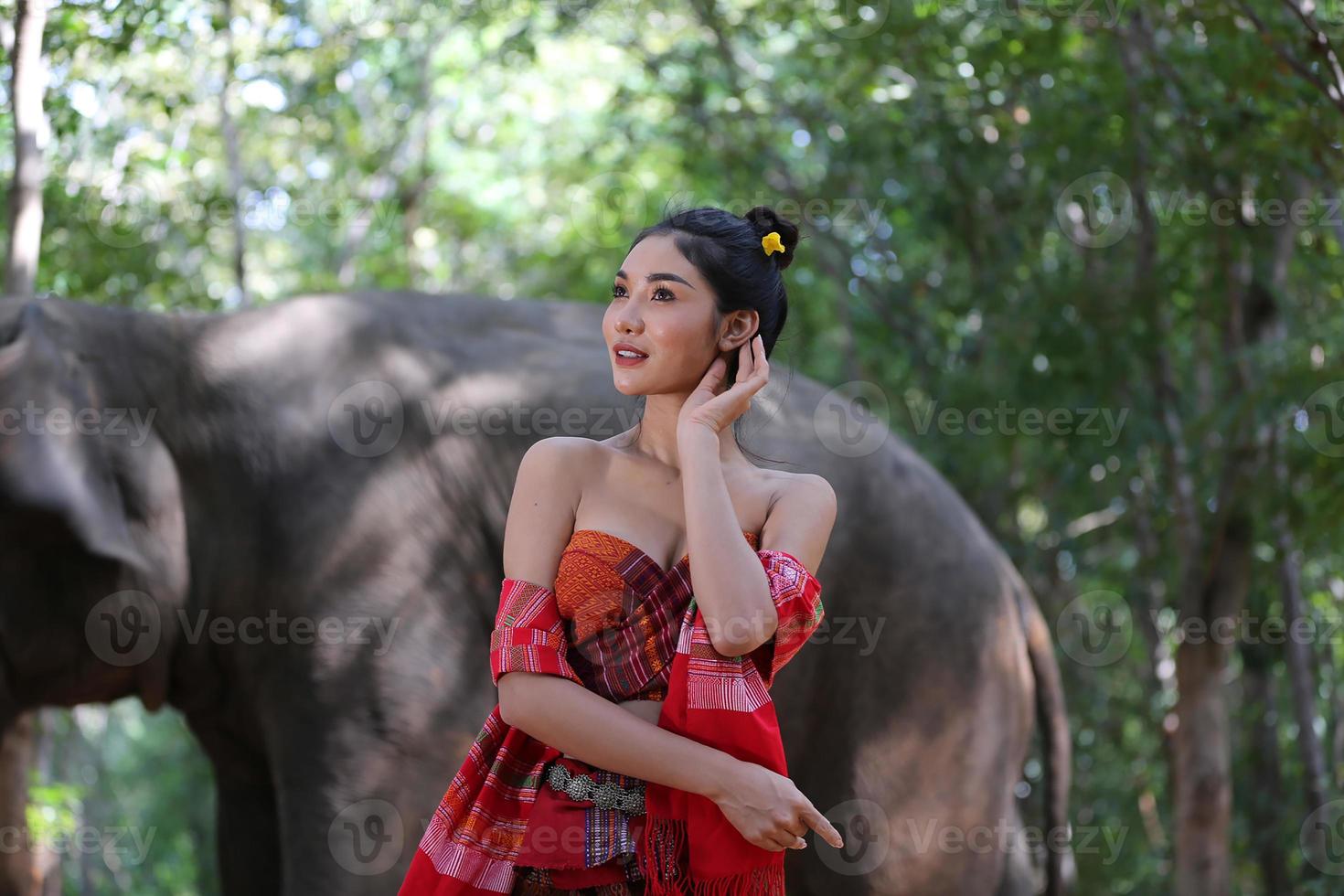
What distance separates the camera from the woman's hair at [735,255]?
6.40 ft

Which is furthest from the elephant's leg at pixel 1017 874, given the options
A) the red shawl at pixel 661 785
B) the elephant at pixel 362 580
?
the red shawl at pixel 661 785

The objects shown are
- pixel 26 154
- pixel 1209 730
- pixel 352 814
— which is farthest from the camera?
pixel 1209 730

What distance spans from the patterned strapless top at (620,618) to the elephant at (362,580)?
1.55m

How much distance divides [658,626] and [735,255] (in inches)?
21.4

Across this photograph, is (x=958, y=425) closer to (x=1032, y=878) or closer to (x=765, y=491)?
(x=1032, y=878)

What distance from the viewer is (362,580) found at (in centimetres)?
341

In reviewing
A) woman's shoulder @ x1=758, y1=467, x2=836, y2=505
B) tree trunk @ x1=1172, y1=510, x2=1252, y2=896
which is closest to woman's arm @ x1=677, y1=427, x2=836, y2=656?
woman's shoulder @ x1=758, y1=467, x2=836, y2=505

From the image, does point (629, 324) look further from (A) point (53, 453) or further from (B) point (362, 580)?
(A) point (53, 453)

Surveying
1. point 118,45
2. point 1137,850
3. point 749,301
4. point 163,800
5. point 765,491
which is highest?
point 118,45

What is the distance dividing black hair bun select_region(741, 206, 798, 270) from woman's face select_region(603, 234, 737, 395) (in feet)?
0.48

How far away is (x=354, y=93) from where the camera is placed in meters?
10.2

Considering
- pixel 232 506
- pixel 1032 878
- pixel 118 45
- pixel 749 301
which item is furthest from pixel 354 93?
pixel 749 301

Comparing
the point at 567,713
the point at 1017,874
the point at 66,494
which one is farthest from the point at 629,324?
the point at 1017,874

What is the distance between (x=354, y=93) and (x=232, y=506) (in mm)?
7297
